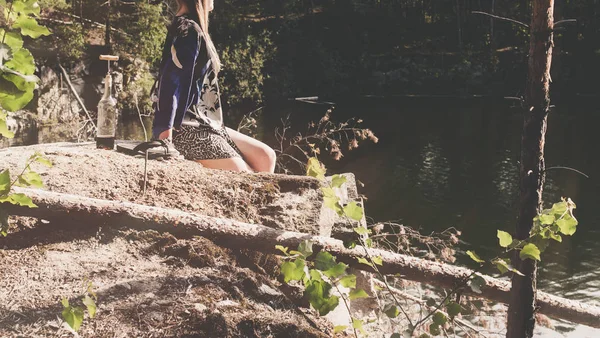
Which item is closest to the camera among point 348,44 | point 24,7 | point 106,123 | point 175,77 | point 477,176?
point 24,7

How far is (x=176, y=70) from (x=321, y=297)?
214cm

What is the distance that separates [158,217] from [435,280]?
139cm

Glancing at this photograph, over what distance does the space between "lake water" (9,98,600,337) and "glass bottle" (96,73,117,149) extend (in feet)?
16.5

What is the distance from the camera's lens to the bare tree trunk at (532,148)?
3080mm

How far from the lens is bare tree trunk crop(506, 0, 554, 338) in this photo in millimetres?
3080

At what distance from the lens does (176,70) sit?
416cm

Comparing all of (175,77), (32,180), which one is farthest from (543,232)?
(175,77)

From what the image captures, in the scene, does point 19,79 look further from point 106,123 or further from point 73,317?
point 106,123

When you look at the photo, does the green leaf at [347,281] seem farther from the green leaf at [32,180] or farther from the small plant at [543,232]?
the green leaf at [32,180]

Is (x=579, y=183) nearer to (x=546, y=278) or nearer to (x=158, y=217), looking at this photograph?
(x=546, y=278)

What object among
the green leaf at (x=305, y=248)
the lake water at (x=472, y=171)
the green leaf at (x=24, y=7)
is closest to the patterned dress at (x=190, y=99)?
the green leaf at (x=305, y=248)

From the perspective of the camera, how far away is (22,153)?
398cm

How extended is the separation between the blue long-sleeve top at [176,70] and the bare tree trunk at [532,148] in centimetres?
205

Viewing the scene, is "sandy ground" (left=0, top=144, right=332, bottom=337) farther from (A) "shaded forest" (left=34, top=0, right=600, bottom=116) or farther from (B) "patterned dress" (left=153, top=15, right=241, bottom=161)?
(A) "shaded forest" (left=34, top=0, right=600, bottom=116)
